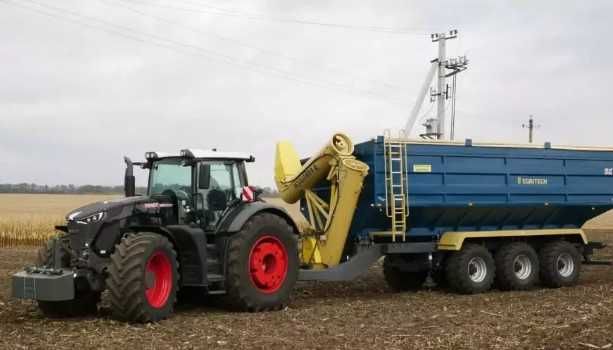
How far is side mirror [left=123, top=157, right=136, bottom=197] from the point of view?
10.4 metres

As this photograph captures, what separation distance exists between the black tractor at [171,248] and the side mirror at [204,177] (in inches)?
0.6

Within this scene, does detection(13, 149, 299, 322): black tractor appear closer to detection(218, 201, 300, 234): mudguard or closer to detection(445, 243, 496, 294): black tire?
detection(218, 201, 300, 234): mudguard

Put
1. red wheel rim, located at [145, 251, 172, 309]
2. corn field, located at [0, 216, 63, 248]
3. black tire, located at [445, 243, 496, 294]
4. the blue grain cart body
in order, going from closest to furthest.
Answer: red wheel rim, located at [145, 251, 172, 309] → the blue grain cart body → black tire, located at [445, 243, 496, 294] → corn field, located at [0, 216, 63, 248]

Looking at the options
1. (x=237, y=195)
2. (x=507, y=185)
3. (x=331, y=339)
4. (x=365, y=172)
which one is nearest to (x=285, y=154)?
(x=365, y=172)

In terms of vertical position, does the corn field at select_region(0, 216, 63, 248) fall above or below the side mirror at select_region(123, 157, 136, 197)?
below

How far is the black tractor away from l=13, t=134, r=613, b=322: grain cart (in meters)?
0.02

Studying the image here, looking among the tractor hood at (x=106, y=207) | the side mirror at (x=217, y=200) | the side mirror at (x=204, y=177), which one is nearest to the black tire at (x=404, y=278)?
the side mirror at (x=217, y=200)

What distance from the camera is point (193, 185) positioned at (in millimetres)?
10391

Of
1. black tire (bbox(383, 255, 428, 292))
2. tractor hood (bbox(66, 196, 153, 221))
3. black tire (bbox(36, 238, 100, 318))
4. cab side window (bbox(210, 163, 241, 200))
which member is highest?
cab side window (bbox(210, 163, 241, 200))

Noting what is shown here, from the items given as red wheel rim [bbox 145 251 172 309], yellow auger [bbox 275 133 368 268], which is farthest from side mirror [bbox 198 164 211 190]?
yellow auger [bbox 275 133 368 268]

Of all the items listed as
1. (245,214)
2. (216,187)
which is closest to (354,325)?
(245,214)

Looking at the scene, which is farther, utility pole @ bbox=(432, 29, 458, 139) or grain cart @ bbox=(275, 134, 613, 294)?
utility pole @ bbox=(432, 29, 458, 139)

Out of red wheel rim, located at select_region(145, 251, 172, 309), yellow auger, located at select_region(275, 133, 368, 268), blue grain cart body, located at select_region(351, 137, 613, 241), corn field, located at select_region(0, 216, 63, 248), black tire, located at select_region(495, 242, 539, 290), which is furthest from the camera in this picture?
corn field, located at select_region(0, 216, 63, 248)

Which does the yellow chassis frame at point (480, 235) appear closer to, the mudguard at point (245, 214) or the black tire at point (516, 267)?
the black tire at point (516, 267)
